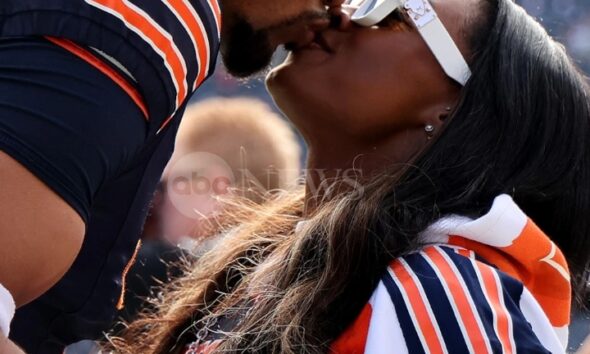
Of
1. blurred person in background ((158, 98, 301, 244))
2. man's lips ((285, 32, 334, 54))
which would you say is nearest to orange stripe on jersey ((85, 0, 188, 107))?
man's lips ((285, 32, 334, 54))

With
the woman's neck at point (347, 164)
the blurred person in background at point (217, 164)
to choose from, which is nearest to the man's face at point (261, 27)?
the woman's neck at point (347, 164)

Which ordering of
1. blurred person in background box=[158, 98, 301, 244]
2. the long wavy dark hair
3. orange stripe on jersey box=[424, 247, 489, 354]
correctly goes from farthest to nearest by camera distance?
blurred person in background box=[158, 98, 301, 244] < the long wavy dark hair < orange stripe on jersey box=[424, 247, 489, 354]

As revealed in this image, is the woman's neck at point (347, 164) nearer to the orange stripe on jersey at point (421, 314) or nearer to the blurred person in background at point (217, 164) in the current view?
the orange stripe on jersey at point (421, 314)

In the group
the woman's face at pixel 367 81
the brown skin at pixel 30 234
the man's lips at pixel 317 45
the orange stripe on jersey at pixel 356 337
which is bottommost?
the orange stripe on jersey at pixel 356 337

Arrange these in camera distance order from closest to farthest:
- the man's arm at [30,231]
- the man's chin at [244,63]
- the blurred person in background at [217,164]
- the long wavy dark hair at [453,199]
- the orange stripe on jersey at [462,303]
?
the man's arm at [30,231]
the orange stripe on jersey at [462,303]
the long wavy dark hair at [453,199]
the man's chin at [244,63]
the blurred person in background at [217,164]

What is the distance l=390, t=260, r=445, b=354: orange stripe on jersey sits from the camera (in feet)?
3.69

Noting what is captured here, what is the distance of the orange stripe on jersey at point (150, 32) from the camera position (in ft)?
2.65

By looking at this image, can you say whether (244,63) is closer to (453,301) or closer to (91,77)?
(453,301)

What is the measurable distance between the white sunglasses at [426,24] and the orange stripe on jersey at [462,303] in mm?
383

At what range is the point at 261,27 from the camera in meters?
1.36

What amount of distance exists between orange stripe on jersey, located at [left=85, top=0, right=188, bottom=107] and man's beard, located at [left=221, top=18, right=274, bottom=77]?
1.55ft

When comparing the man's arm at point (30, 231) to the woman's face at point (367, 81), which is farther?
the woman's face at point (367, 81)

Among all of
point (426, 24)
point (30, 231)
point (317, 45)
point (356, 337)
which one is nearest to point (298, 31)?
point (317, 45)

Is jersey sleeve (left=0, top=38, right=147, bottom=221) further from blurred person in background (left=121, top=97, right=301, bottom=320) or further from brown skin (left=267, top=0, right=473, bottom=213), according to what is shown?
blurred person in background (left=121, top=97, right=301, bottom=320)
